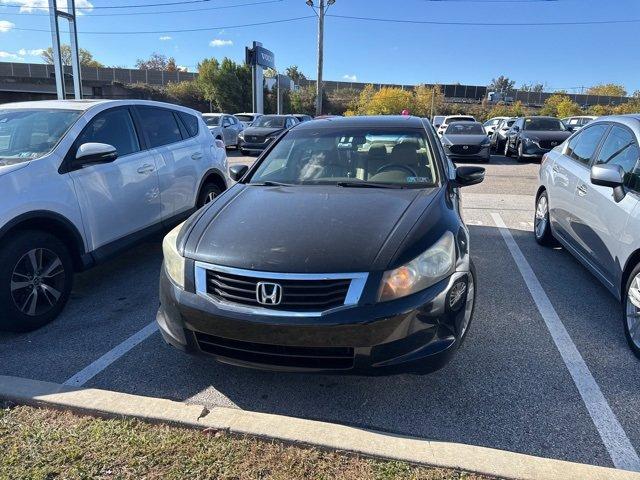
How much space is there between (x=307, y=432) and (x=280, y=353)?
422 millimetres

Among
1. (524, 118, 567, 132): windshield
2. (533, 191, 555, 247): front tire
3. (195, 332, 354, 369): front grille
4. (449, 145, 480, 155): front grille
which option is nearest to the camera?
(195, 332, 354, 369): front grille

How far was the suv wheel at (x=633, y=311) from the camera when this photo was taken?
10.9 feet

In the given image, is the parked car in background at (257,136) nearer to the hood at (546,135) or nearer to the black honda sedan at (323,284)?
the hood at (546,135)

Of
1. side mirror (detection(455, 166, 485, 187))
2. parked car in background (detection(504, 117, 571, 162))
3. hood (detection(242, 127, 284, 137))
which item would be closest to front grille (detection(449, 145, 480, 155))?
parked car in background (detection(504, 117, 571, 162))

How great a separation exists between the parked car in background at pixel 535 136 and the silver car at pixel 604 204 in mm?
11253

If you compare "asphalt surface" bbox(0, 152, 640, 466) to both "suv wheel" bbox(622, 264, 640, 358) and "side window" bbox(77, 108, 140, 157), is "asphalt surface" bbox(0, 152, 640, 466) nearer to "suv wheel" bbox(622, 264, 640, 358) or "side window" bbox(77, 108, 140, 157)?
"suv wheel" bbox(622, 264, 640, 358)

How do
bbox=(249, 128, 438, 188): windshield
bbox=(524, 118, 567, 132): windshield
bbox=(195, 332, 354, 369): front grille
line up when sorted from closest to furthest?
1. bbox=(195, 332, 354, 369): front grille
2. bbox=(249, 128, 438, 188): windshield
3. bbox=(524, 118, 567, 132): windshield

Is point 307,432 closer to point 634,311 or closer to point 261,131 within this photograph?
point 634,311

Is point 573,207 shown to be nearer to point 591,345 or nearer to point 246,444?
point 591,345

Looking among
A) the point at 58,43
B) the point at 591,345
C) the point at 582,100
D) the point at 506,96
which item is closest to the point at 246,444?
the point at 591,345

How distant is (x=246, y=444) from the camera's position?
2.45 m

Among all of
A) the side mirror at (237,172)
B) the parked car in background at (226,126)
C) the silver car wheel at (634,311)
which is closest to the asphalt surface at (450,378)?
the silver car wheel at (634,311)

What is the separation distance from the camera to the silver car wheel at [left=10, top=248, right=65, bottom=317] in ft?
11.9

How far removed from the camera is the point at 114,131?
4715mm
